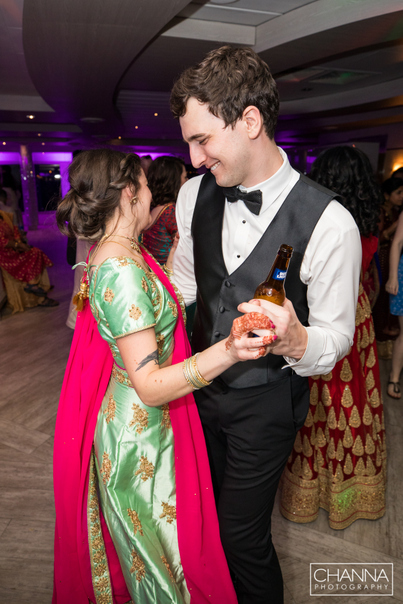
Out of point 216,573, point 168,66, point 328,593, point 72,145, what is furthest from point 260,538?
point 72,145

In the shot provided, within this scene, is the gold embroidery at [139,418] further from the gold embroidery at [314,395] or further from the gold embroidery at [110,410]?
the gold embroidery at [314,395]

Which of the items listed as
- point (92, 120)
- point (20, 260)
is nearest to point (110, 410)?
point (20, 260)

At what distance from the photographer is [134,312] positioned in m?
1.04

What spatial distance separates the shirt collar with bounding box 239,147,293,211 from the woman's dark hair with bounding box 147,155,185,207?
1960 millimetres

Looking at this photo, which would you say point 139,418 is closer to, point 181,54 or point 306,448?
point 306,448

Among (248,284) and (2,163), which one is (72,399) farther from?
(2,163)

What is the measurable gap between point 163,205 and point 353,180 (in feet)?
5.03

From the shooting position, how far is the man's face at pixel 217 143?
113 centimetres

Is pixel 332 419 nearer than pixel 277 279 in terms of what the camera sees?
No

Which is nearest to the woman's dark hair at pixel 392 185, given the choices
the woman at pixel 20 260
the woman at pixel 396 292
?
the woman at pixel 396 292

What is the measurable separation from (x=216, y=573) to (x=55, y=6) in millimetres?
3810

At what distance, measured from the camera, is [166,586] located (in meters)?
1.26

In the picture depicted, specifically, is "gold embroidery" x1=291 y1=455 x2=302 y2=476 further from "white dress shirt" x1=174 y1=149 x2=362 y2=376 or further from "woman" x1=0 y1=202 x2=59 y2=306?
"woman" x1=0 y1=202 x2=59 y2=306

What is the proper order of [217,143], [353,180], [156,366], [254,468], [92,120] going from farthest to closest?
[92,120] < [353,180] < [254,468] < [217,143] < [156,366]
